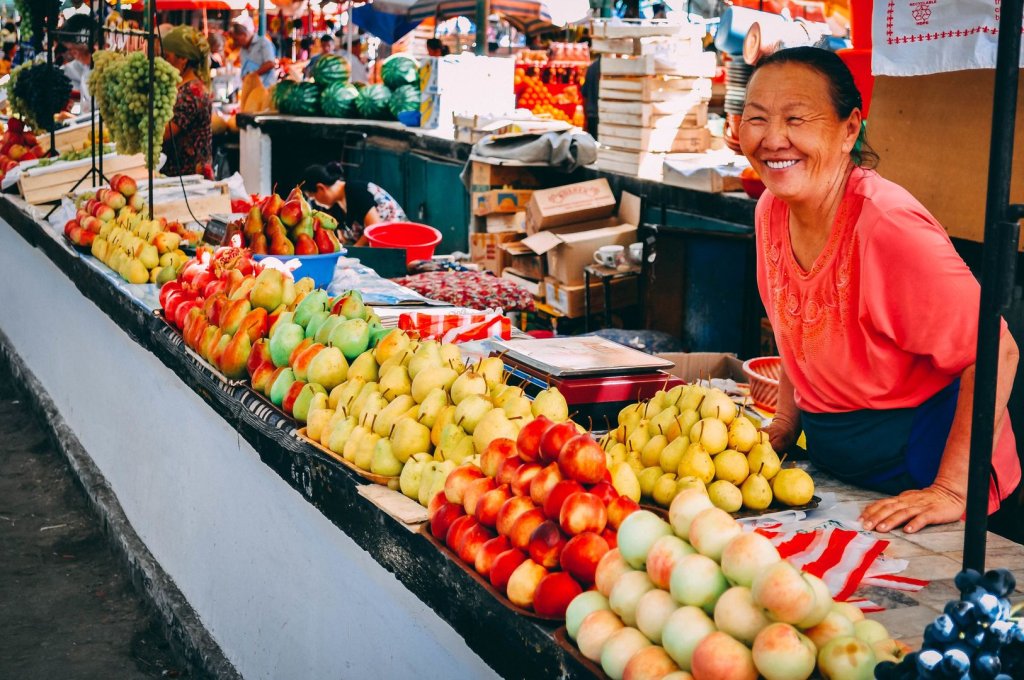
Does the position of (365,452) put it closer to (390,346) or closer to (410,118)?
(390,346)

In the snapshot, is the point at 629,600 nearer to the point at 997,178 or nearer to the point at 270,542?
the point at 997,178

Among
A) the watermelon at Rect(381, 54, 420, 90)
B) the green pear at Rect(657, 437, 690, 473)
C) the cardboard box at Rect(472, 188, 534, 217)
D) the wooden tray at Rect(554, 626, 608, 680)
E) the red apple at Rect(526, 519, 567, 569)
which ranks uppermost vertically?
the watermelon at Rect(381, 54, 420, 90)

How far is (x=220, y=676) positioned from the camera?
3.61 m

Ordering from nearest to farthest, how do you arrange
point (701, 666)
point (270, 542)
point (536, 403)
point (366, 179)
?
point (701, 666), point (536, 403), point (270, 542), point (366, 179)

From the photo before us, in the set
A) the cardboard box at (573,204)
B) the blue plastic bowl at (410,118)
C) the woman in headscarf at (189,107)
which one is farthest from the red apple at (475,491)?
the blue plastic bowl at (410,118)

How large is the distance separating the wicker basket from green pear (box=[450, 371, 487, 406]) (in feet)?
4.98

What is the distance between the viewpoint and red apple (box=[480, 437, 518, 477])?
7.37 feet

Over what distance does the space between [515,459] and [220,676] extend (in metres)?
1.93

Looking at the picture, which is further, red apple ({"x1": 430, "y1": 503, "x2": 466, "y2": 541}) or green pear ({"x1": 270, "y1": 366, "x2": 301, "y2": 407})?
green pear ({"x1": 270, "y1": 366, "x2": 301, "y2": 407})

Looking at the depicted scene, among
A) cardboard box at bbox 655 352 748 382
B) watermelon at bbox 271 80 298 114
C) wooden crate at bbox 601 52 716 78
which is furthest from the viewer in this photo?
watermelon at bbox 271 80 298 114

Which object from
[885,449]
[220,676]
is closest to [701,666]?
[885,449]

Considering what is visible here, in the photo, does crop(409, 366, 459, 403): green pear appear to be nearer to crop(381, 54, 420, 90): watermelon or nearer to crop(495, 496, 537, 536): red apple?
crop(495, 496, 537, 536): red apple

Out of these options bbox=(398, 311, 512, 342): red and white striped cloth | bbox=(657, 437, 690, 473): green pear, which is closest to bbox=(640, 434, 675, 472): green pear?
bbox=(657, 437, 690, 473): green pear

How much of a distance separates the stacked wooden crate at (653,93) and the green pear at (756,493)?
512cm
